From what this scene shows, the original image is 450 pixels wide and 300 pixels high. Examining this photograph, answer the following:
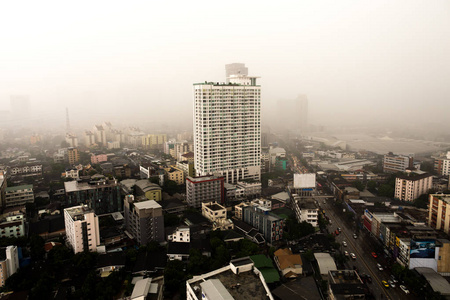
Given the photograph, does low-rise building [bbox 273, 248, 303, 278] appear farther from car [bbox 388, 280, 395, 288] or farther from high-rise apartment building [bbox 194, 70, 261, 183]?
high-rise apartment building [bbox 194, 70, 261, 183]

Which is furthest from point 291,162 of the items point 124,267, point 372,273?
point 124,267

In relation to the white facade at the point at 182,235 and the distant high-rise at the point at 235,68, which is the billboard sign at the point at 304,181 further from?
the distant high-rise at the point at 235,68

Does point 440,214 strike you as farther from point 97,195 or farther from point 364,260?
point 97,195

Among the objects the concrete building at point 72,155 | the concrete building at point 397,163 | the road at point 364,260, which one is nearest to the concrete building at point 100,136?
the concrete building at point 72,155

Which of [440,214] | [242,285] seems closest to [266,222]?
[242,285]

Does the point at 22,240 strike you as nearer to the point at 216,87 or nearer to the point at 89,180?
the point at 89,180

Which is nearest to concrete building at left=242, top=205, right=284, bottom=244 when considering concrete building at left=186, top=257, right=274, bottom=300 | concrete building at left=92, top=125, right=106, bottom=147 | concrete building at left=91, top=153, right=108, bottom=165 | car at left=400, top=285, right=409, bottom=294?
car at left=400, top=285, right=409, bottom=294
